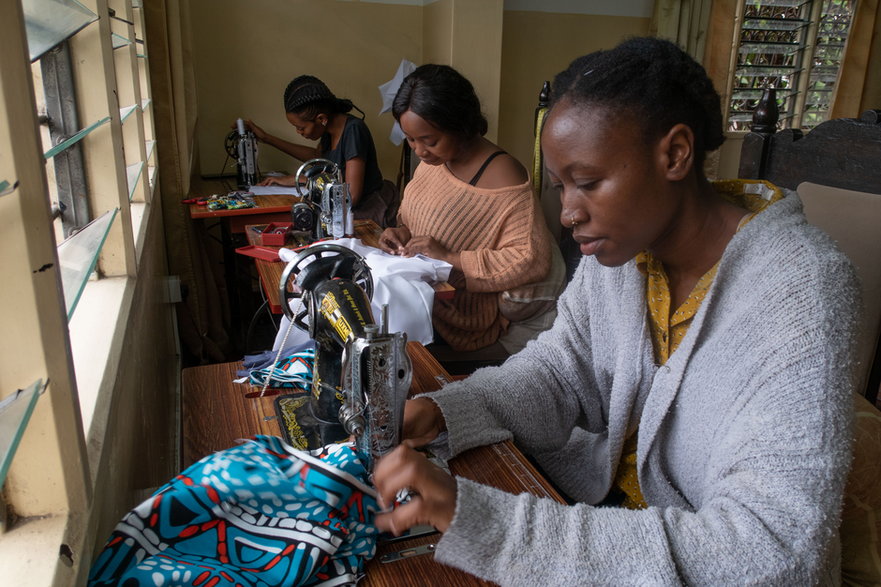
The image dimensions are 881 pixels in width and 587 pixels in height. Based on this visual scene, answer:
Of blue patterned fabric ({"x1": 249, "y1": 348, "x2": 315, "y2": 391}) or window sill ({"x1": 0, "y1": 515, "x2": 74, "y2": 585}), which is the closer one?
window sill ({"x1": 0, "y1": 515, "x2": 74, "y2": 585})

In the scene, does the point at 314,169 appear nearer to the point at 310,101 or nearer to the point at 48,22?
→ the point at 310,101

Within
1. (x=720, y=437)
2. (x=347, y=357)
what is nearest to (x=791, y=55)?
(x=720, y=437)

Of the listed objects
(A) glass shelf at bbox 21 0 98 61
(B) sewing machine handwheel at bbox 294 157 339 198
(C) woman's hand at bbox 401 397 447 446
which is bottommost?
(C) woman's hand at bbox 401 397 447 446

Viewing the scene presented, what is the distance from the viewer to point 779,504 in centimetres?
75

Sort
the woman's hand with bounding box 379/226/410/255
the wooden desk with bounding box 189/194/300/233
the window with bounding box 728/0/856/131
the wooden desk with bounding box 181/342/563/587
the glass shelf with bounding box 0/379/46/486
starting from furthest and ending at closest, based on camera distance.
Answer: the window with bounding box 728/0/856/131
the wooden desk with bounding box 189/194/300/233
the woman's hand with bounding box 379/226/410/255
the wooden desk with bounding box 181/342/563/587
the glass shelf with bounding box 0/379/46/486

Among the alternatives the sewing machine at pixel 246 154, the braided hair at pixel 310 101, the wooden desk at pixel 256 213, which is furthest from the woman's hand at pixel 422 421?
the sewing machine at pixel 246 154

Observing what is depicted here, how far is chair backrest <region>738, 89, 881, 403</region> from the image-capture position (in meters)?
1.45

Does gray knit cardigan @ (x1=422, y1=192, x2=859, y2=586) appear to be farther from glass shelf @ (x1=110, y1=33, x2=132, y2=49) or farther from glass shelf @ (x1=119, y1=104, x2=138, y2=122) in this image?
glass shelf @ (x1=110, y1=33, x2=132, y2=49)

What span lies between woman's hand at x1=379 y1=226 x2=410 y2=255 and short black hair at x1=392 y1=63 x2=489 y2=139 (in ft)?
1.37

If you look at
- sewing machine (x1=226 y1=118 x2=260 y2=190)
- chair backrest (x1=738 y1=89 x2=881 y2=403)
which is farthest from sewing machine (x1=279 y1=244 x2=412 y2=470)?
sewing machine (x1=226 y1=118 x2=260 y2=190)

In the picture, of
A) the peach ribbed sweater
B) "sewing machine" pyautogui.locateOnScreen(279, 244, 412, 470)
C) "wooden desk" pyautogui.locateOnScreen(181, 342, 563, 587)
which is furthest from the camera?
the peach ribbed sweater

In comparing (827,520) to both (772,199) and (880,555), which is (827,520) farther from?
(772,199)

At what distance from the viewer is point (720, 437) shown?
0.93m

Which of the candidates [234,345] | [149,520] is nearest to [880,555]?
[149,520]
